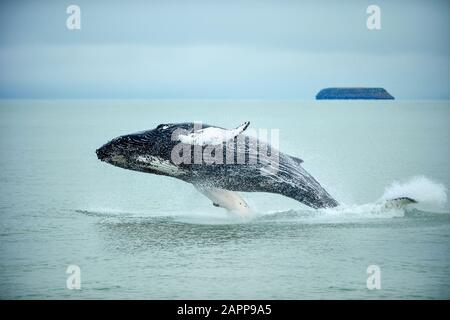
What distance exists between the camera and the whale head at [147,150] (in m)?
18.5

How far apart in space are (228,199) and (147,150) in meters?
2.23

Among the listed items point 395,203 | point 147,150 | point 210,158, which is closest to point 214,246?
point 210,158

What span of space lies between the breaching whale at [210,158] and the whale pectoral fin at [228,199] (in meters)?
0.07

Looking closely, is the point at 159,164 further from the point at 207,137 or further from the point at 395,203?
the point at 395,203

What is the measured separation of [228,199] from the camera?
63.5 feet

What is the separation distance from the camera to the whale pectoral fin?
63.1 feet

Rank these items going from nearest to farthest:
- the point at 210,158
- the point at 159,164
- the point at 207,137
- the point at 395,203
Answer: the point at 207,137
the point at 210,158
the point at 159,164
the point at 395,203

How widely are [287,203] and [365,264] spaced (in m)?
8.05

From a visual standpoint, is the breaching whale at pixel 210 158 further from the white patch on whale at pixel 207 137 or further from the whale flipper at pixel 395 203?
the whale flipper at pixel 395 203

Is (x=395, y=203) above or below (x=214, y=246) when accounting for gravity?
above

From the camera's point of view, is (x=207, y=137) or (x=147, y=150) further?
(x=147, y=150)

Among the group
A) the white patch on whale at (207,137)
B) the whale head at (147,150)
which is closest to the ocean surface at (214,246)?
the whale head at (147,150)

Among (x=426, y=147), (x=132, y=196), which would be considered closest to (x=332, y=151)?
(x=426, y=147)
